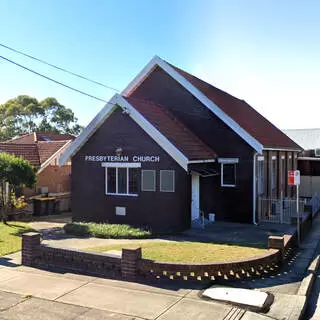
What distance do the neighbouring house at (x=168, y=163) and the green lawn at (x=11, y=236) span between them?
2.58m

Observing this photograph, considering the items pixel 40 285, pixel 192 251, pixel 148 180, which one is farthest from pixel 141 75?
pixel 40 285

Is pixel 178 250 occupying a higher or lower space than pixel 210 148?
lower

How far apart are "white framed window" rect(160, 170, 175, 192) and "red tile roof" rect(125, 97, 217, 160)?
110cm

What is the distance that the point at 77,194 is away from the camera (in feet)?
59.2

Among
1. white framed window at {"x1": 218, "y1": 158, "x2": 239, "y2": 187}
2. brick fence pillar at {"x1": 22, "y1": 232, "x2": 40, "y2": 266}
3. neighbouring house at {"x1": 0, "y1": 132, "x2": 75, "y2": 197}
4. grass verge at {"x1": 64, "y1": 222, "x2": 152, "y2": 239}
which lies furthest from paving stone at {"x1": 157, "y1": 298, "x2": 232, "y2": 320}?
neighbouring house at {"x1": 0, "y1": 132, "x2": 75, "y2": 197}

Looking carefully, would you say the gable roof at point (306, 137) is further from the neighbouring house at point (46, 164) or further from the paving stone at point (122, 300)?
the paving stone at point (122, 300)

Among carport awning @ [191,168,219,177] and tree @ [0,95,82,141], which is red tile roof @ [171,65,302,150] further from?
tree @ [0,95,82,141]

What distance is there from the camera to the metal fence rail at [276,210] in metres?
17.8

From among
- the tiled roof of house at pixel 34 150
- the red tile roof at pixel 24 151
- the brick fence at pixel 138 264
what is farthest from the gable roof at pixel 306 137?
the brick fence at pixel 138 264

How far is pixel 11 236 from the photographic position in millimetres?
15016

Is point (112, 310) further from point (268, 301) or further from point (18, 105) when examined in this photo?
point (18, 105)

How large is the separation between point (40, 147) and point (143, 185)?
1213 cm

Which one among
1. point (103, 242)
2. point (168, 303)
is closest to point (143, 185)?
point (103, 242)

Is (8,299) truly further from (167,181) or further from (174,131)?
(174,131)
